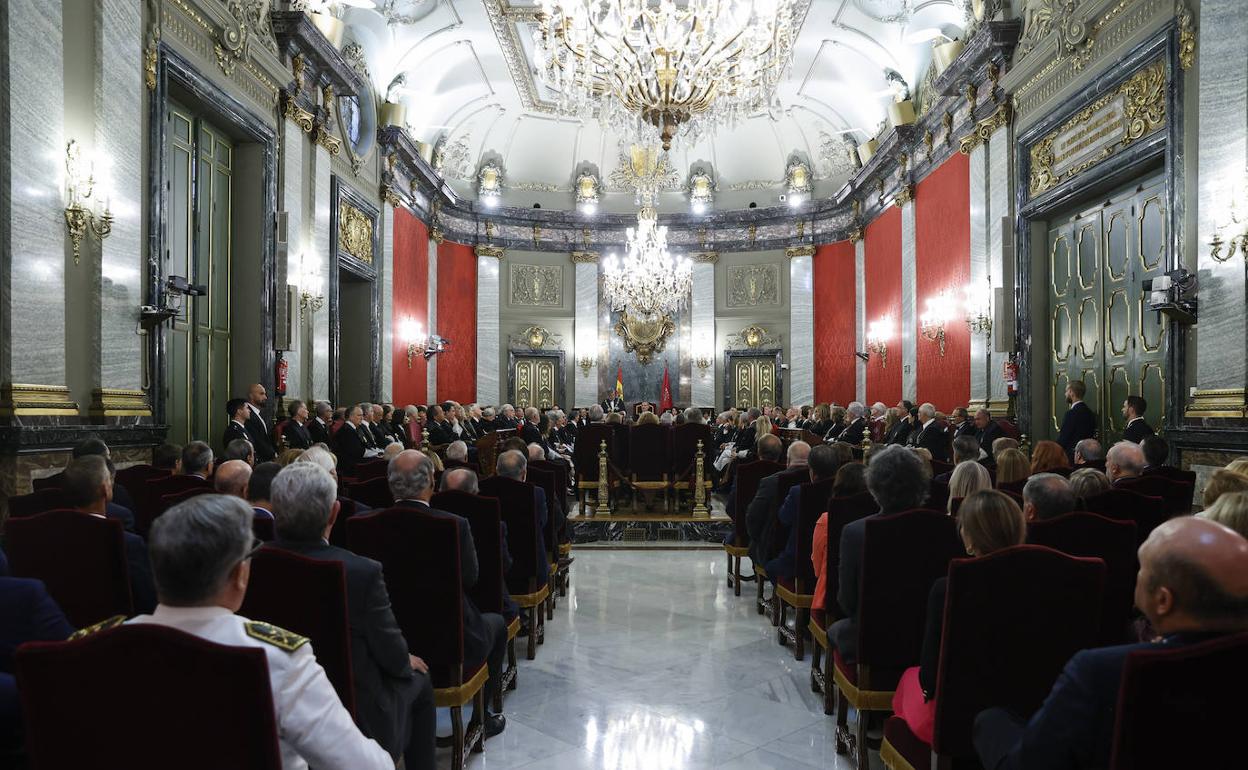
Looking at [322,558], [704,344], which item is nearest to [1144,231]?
[322,558]

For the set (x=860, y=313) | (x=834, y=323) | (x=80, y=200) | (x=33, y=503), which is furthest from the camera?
(x=834, y=323)

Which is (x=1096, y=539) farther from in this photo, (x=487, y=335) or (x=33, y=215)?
(x=487, y=335)

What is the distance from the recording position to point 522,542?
4.70 m

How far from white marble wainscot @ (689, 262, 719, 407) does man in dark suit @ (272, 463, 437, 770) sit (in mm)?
17352

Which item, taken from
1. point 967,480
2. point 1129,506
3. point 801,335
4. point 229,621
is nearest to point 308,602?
point 229,621

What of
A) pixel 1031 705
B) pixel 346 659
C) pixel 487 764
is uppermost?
pixel 346 659

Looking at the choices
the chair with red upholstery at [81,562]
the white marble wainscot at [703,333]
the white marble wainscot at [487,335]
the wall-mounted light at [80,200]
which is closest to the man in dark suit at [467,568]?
the chair with red upholstery at [81,562]

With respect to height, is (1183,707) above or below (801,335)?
below

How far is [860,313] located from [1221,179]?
11086 millimetres

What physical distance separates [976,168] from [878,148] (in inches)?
172

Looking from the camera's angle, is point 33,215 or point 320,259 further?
point 320,259

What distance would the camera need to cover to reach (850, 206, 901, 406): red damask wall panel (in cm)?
1499

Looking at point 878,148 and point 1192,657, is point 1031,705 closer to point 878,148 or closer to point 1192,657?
point 1192,657

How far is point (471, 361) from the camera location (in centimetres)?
1903
